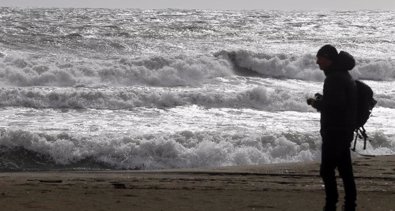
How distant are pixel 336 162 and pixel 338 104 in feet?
1.67

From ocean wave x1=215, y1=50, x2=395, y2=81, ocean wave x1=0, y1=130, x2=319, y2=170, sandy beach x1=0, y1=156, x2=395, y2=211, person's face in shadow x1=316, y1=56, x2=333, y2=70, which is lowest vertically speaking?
sandy beach x1=0, y1=156, x2=395, y2=211

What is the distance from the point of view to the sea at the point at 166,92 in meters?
13.0

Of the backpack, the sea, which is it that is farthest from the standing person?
the sea

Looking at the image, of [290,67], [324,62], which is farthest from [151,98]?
[324,62]

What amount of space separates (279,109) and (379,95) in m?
3.99

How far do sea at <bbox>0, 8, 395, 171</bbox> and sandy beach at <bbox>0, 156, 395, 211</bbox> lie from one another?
2689mm

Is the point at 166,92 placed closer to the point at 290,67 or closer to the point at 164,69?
the point at 164,69

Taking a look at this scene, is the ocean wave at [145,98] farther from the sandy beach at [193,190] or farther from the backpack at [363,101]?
the backpack at [363,101]

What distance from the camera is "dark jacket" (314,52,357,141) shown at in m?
5.88

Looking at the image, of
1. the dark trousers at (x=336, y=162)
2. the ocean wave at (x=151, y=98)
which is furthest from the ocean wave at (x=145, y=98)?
the dark trousers at (x=336, y=162)

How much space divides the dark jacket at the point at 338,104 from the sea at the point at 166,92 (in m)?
6.71

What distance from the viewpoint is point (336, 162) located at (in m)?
6.00

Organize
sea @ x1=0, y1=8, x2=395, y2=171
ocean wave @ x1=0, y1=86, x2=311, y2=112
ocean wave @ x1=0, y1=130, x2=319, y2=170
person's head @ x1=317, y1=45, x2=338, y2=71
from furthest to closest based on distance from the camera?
ocean wave @ x1=0, y1=86, x2=311, y2=112 → sea @ x1=0, y1=8, x2=395, y2=171 → ocean wave @ x1=0, y1=130, x2=319, y2=170 → person's head @ x1=317, y1=45, x2=338, y2=71

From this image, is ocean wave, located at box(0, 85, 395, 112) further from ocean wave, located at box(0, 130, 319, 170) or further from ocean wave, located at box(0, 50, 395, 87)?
ocean wave, located at box(0, 130, 319, 170)
